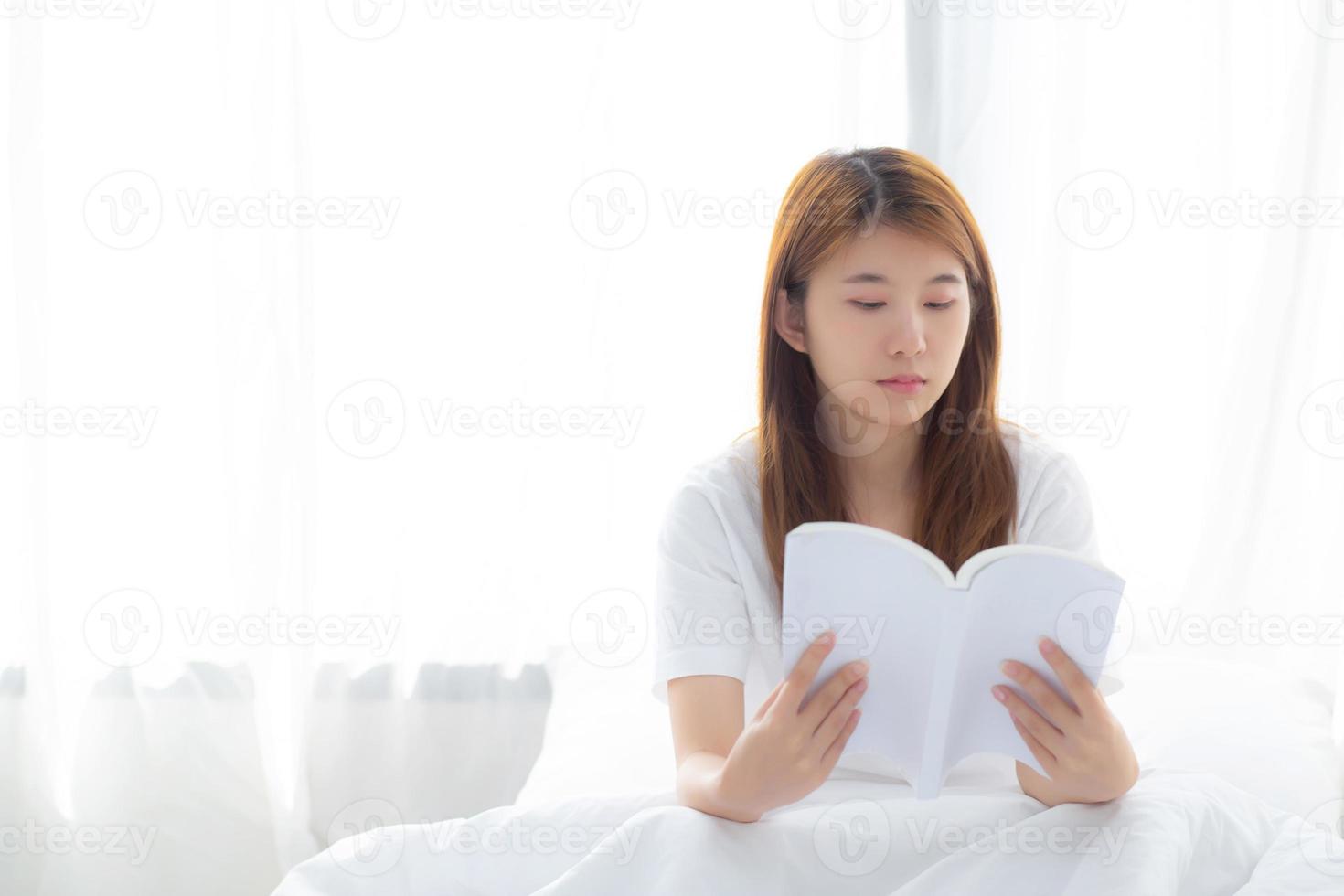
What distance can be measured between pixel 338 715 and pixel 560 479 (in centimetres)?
59

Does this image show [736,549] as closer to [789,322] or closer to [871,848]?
[789,322]

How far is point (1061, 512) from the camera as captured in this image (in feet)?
4.25

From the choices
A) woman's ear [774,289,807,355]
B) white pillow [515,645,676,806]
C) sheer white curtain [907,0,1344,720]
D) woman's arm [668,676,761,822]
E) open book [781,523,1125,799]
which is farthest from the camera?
sheer white curtain [907,0,1344,720]

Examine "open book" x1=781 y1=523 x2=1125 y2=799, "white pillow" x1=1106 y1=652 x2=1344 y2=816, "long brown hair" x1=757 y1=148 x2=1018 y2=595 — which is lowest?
"white pillow" x1=1106 y1=652 x2=1344 y2=816

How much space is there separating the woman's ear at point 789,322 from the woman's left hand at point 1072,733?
0.47 metres

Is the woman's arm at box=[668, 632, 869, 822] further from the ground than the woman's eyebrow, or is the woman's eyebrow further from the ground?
the woman's eyebrow

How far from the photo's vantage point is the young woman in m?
1.17

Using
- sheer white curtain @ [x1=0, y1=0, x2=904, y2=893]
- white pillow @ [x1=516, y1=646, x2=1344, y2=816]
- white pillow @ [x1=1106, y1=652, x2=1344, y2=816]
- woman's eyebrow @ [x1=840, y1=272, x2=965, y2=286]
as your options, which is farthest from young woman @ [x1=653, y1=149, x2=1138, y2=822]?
sheer white curtain @ [x1=0, y1=0, x2=904, y2=893]

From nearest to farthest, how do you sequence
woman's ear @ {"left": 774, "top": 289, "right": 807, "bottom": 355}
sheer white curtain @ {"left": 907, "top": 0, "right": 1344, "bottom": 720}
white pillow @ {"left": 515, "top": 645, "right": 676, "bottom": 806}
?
woman's ear @ {"left": 774, "top": 289, "right": 807, "bottom": 355}
white pillow @ {"left": 515, "top": 645, "right": 676, "bottom": 806}
sheer white curtain @ {"left": 907, "top": 0, "right": 1344, "bottom": 720}

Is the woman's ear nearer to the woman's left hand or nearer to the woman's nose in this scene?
the woman's nose

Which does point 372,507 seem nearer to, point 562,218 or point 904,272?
point 562,218

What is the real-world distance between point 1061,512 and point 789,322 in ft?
1.26

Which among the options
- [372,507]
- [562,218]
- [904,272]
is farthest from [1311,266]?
[372,507]

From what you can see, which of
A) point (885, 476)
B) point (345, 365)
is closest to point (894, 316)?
point (885, 476)
